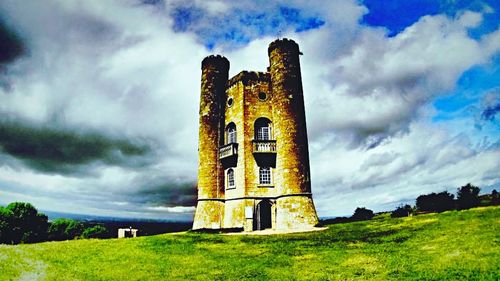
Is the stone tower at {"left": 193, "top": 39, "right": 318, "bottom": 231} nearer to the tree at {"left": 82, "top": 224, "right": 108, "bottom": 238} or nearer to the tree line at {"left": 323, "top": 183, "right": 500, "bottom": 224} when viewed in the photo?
the tree line at {"left": 323, "top": 183, "right": 500, "bottom": 224}

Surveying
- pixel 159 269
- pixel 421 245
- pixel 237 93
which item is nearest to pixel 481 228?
pixel 421 245

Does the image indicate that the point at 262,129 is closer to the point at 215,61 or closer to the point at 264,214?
the point at 264,214

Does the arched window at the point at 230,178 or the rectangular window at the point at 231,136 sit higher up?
the rectangular window at the point at 231,136

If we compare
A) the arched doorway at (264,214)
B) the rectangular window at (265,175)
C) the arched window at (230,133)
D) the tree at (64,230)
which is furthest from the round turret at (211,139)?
the tree at (64,230)

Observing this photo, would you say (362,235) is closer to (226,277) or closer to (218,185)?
(226,277)


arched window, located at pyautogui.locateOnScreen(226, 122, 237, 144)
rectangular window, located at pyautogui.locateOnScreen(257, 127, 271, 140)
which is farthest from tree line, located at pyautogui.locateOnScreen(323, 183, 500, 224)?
arched window, located at pyautogui.locateOnScreen(226, 122, 237, 144)

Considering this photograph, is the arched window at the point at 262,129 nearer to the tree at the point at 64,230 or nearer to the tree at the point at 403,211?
the tree at the point at 403,211

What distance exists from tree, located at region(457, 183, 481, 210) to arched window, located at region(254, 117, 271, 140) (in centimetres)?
1670

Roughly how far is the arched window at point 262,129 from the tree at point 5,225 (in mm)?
33862

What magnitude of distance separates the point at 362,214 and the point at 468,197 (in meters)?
10.8

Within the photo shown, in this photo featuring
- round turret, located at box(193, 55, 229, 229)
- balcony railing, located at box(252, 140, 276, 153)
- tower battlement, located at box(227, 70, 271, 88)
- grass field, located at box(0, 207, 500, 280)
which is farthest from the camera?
tower battlement, located at box(227, 70, 271, 88)

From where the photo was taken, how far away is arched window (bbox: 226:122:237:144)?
36000mm

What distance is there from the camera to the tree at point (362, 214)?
34125 millimetres

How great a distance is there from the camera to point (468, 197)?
2533 cm
